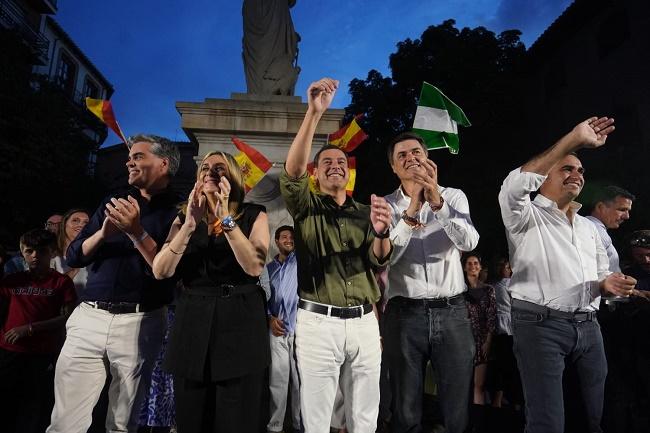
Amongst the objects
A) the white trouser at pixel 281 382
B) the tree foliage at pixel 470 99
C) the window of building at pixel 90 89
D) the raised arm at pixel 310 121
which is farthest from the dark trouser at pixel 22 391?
the window of building at pixel 90 89

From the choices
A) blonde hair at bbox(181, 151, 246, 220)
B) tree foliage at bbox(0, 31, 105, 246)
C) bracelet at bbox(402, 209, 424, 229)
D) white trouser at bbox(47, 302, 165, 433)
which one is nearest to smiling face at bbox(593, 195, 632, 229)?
bracelet at bbox(402, 209, 424, 229)

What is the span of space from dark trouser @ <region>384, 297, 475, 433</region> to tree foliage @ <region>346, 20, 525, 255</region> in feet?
33.5

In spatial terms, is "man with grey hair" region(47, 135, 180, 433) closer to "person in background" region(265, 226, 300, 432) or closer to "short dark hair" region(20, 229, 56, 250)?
"short dark hair" region(20, 229, 56, 250)

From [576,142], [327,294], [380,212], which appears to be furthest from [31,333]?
[576,142]

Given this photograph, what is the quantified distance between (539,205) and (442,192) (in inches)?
24.9

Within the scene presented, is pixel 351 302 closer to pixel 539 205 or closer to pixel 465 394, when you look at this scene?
pixel 465 394

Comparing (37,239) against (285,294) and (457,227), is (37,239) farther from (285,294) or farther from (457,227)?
(457,227)

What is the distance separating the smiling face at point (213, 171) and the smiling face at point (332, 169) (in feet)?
2.11

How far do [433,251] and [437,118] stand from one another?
135cm

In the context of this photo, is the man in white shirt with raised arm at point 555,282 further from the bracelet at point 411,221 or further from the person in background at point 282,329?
the person in background at point 282,329

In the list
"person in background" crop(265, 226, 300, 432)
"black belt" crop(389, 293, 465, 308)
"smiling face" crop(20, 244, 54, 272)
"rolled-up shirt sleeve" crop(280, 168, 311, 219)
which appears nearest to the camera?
"rolled-up shirt sleeve" crop(280, 168, 311, 219)

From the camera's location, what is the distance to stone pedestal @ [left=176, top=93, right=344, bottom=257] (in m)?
4.46

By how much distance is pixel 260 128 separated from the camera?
14.8 feet

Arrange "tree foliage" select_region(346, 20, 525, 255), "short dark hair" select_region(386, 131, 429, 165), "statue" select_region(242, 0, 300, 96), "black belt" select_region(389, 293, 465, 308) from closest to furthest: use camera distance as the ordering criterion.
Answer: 1. "black belt" select_region(389, 293, 465, 308)
2. "short dark hair" select_region(386, 131, 429, 165)
3. "statue" select_region(242, 0, 300, 96)
4. "tree foliage" select_region(346, 20, 525, 255)
